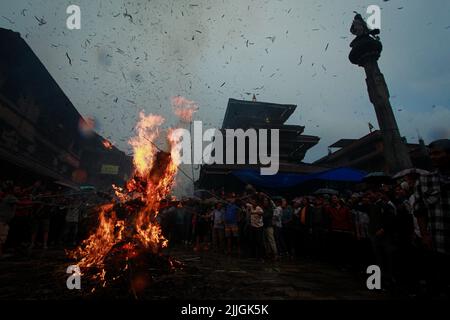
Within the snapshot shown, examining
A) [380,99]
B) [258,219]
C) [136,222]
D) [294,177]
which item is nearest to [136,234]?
[136,222]

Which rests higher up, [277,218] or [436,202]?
[436,202]

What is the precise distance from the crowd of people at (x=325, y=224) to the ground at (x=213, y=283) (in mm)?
1056

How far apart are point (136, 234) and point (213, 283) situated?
8.27ft

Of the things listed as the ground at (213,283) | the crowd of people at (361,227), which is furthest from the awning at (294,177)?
the ground at (213,283)

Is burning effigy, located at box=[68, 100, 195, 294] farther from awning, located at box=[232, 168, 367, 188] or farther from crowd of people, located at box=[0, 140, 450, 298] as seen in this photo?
awning, located at box=[232, 168, 367, 188]

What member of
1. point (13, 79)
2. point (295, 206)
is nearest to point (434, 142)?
point (295, 206)

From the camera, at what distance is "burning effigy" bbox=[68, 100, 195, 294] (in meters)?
5.56

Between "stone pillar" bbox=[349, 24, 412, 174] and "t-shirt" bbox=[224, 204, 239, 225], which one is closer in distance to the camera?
"t-shirt" bbox=[224, 204, 239, 225]

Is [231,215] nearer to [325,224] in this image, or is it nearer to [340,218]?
[325,224]

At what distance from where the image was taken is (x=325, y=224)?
905 cm

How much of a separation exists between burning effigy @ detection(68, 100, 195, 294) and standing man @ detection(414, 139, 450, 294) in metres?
4.92

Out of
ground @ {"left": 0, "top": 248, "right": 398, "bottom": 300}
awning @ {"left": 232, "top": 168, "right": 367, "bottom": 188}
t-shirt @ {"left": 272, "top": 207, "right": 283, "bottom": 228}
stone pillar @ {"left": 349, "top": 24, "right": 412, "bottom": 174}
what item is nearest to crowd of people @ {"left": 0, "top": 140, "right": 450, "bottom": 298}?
t-shirt @ {"left": 272, "top": 207, "right": 283, "bottom": 228}

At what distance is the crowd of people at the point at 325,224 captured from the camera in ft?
10.9
